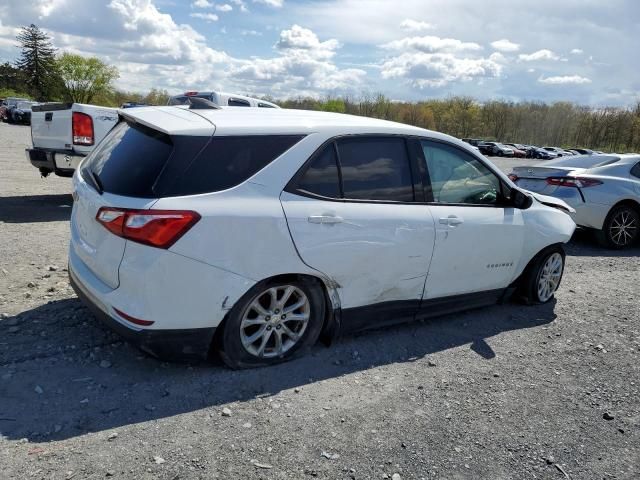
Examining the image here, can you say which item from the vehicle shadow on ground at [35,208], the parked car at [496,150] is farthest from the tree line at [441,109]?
the vehicle shadow on ground at [35,208]

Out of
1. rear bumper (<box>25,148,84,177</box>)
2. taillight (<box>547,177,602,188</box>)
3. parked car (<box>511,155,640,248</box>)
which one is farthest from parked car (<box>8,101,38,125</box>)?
taillight (<box>547,177,602,188</box>)

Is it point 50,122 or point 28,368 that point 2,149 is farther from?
point 28,368

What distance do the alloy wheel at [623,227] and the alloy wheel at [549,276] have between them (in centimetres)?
366

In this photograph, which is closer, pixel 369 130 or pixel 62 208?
pixel 369 130

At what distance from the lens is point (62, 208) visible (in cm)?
845

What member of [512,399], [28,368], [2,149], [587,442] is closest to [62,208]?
[28,368]

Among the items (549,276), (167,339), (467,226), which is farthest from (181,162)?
(549,276)

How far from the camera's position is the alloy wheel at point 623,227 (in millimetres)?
8508

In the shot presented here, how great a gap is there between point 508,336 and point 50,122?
748 centimetres

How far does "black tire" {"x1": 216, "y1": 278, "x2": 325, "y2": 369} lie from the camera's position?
11.2 feet

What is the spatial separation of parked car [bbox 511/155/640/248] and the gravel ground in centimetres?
391

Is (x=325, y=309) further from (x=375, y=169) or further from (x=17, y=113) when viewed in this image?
(x=17, y=113)

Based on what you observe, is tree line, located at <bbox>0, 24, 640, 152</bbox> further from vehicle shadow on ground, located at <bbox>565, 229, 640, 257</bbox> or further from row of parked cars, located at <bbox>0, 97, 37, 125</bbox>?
vehicle shadow on ground, located at <bbox>565, 229, 640, 257</bbox>

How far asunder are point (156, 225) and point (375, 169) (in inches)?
66.7
